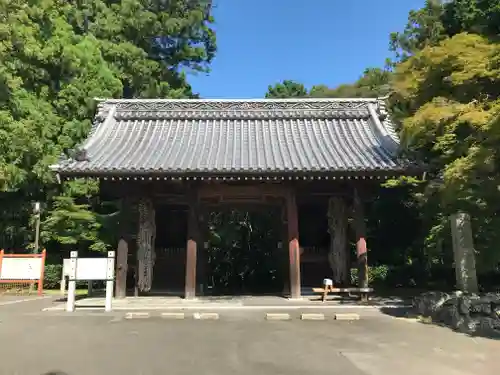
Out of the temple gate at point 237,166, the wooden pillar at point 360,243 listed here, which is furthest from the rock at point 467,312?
the temple gate at point 237,166

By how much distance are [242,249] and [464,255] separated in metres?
8.25

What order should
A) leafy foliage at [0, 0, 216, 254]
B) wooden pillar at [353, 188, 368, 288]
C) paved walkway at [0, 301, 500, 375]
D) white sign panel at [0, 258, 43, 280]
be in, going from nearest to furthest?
1. paved walkway at [0, 301, 500, 375]
2. wooden pillar at [353, 188, 368, 288]
3. white sign panel at [0, 258, 43, 280]
4. leafy foliage at [0, 0, 216, 254]

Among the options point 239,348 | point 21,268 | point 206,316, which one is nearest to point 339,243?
point 206,316

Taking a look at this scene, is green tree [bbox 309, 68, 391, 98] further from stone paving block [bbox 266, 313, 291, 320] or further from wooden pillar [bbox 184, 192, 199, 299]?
stone paving block [bbox 266, 313, 291, 320]

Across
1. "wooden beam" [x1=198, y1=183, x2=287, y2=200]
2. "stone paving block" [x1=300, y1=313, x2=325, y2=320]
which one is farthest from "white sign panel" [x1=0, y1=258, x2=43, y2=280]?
"stone paving block" [x1=300, y1=313, x2=325, y2=320]

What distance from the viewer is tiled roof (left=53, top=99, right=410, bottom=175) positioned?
11.6 metres

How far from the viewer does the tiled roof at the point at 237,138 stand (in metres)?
11.6

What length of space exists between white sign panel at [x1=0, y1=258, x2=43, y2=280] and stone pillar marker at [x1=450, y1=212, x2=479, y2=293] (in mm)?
14252

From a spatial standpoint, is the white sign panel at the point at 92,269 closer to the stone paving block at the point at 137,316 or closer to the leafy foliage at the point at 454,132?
the stone paving block at the point at 137,316

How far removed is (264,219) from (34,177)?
10632mm

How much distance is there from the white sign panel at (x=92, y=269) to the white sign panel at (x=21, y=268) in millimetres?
6109

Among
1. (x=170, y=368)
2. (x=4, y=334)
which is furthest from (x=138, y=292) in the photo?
(x=170, y=368)

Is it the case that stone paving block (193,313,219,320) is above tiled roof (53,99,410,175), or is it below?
below

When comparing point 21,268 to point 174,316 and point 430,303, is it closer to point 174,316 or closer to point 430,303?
point 174,316
